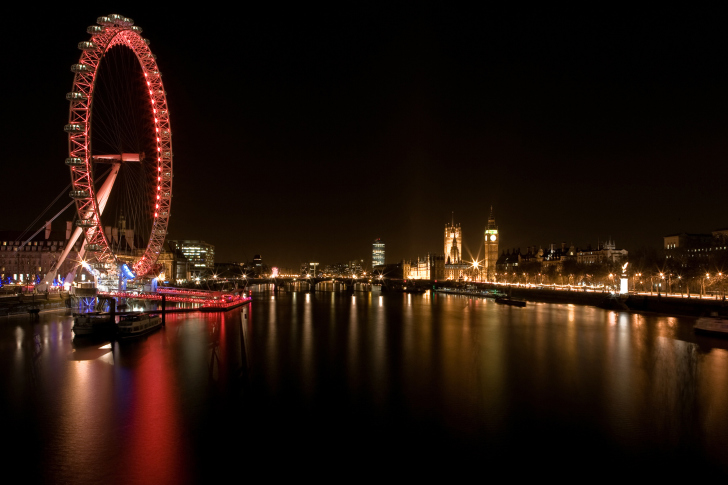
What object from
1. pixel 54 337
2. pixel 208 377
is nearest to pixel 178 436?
pixel 208 377

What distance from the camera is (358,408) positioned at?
1545cm

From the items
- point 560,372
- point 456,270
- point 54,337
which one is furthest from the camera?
point 456,270

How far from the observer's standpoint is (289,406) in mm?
15594

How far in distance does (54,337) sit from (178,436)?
18.4 meters

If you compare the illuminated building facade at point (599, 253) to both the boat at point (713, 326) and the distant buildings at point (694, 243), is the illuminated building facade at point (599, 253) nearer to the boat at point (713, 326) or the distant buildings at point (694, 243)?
the distant buildings at point (694, 243)

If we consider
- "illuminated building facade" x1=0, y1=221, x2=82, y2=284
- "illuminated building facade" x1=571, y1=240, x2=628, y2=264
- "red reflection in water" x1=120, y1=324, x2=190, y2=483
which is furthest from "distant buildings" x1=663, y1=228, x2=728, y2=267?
"illuminated building facade" x1=0, y1=221, x2=82, y2=284

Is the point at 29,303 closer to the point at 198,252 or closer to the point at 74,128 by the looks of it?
the point at 74,128

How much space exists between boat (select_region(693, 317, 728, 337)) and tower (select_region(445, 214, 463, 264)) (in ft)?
395

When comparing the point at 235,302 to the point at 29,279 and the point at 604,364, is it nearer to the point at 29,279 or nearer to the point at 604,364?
the point at 29,279

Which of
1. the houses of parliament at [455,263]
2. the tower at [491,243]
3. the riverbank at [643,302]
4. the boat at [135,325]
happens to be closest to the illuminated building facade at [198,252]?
the houses of parliament at [455,263]

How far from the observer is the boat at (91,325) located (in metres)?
27.3

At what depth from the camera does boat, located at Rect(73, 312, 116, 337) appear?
2733cm

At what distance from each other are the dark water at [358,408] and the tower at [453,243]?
125508 mm

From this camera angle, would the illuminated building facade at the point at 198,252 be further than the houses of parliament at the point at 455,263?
Yes
